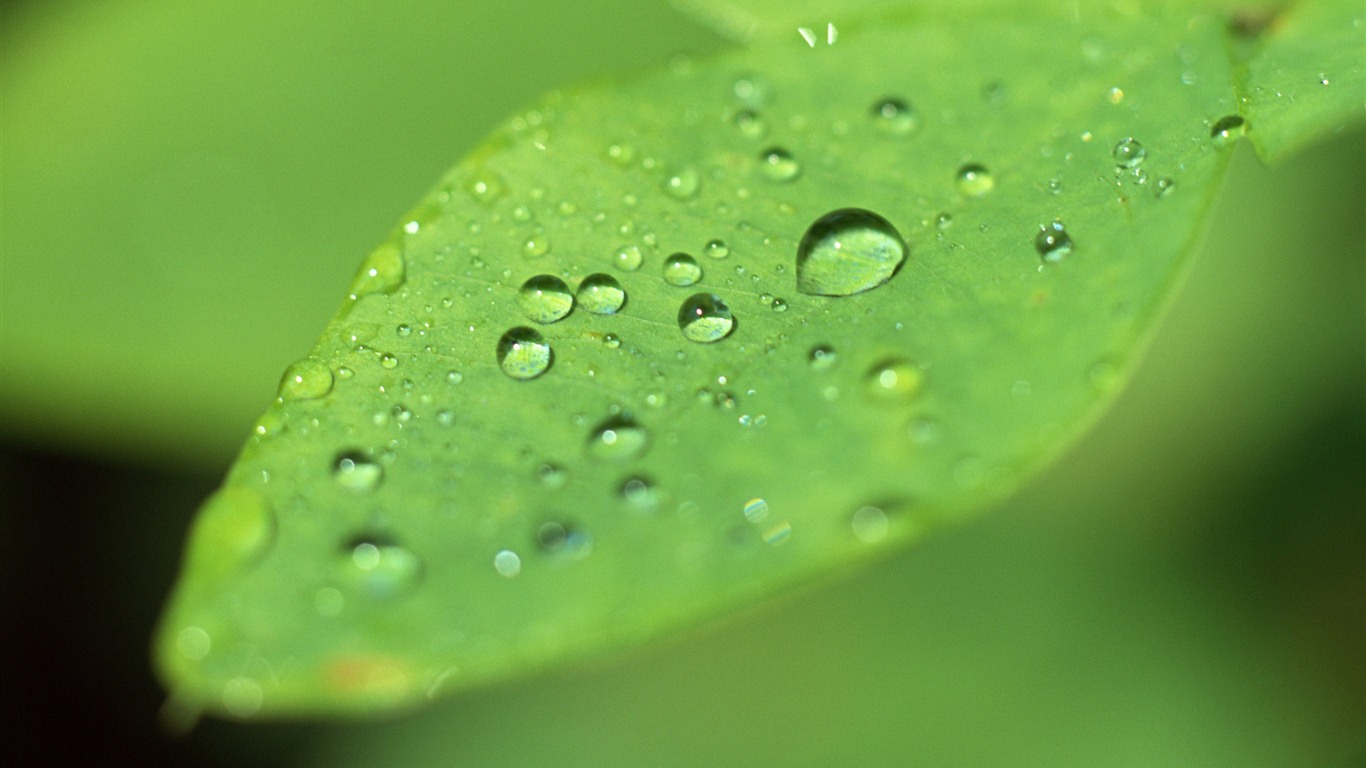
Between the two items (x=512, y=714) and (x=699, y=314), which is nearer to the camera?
(x=699, y=314)

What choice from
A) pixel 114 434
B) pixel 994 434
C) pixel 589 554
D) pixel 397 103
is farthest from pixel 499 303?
pixel 114 434

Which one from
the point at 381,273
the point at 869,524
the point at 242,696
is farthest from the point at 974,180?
the point at 242,696

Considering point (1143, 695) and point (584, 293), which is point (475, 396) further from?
point (1143, 695)

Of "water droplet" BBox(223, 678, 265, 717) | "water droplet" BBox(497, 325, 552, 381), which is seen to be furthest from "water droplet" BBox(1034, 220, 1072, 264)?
"water droplet" BBox(223, 678, 265, 717)

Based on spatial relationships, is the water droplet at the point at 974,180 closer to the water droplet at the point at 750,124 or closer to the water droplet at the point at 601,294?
the water droplet at the point at 750,124

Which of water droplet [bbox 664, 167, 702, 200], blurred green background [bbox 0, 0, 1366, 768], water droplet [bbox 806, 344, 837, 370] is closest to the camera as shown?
water droplet [bbox 806, 344, 837, 370]

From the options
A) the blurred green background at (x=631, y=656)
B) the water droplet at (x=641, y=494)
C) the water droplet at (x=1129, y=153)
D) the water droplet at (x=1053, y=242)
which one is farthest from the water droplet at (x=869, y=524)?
the blurred green background at (x=631, y=656)

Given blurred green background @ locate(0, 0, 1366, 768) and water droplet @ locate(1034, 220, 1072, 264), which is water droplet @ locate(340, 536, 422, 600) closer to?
water droplet @ locate(1034, 220, 1072, 264)
